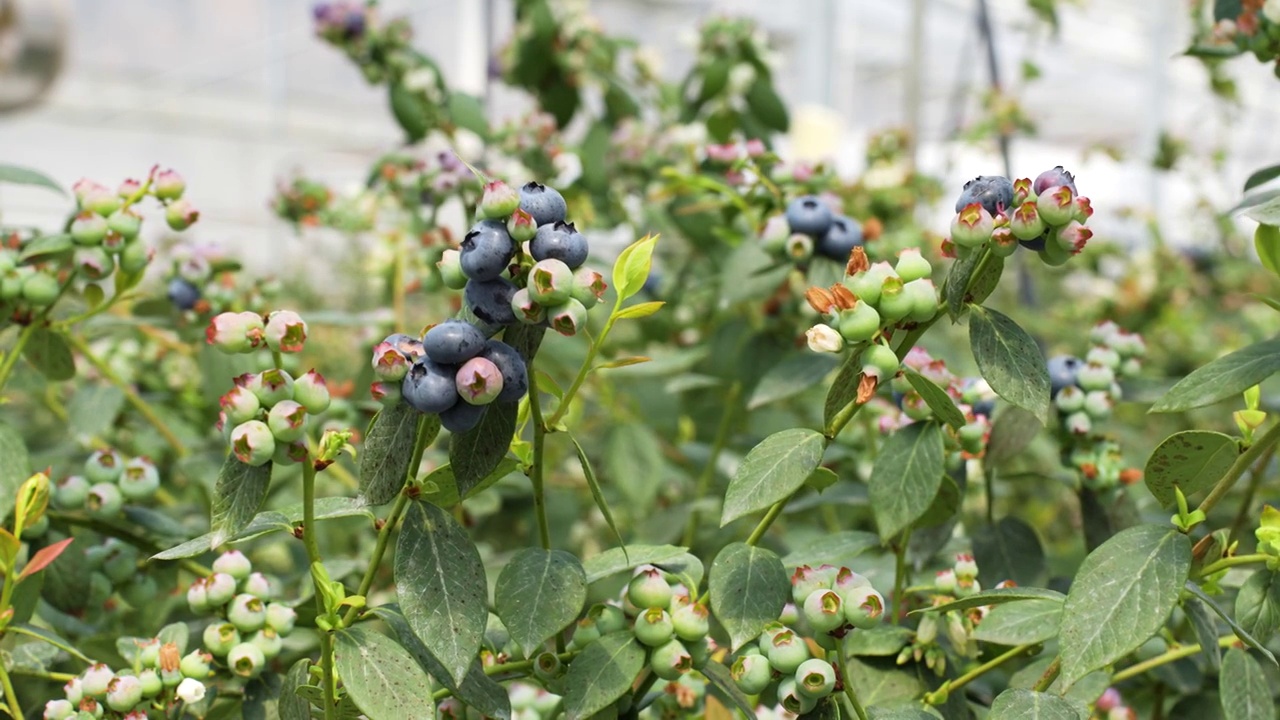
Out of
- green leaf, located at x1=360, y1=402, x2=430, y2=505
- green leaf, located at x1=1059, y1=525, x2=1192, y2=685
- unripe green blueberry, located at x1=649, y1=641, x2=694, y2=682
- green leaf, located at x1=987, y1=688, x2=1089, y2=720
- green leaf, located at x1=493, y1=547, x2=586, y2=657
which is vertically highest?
green leaf, located at x1=360, y1=402, x2=430, y2=505

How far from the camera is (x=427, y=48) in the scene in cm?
655

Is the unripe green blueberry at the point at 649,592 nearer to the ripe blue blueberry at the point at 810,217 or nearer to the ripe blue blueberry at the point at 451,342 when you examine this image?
the ripe blue blueberry at the point at 451,342

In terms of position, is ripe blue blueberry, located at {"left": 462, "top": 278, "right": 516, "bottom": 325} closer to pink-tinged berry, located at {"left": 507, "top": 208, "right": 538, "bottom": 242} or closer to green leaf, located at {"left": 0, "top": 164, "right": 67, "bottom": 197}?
pink-tinged berry, located at {"left": 507, "top": 208, "right": 538, "bottom": 242}

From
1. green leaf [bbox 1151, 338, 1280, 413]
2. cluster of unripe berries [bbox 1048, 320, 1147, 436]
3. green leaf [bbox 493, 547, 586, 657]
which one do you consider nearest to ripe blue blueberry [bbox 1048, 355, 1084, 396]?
cluster of unripe berries [bbox 1048, 320, 1147, 436]

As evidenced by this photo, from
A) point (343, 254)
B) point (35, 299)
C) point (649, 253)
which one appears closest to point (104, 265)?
point (35, 299)

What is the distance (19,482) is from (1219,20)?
2.76 ft

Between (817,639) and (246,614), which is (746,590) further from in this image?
(246,614)

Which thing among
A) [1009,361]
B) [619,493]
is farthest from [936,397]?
[619,493]

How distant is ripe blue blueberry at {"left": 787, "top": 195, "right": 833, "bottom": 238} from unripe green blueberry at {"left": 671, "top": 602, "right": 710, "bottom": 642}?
0.38 m

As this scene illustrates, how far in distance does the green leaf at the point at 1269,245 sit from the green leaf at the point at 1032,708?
241 mm

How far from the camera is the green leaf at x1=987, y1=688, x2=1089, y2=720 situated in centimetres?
46

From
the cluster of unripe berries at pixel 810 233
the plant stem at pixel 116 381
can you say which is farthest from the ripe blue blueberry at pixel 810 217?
the plant stem at pixel 116 381

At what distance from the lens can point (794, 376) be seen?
2.71 ft

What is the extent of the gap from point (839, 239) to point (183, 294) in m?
0.51
